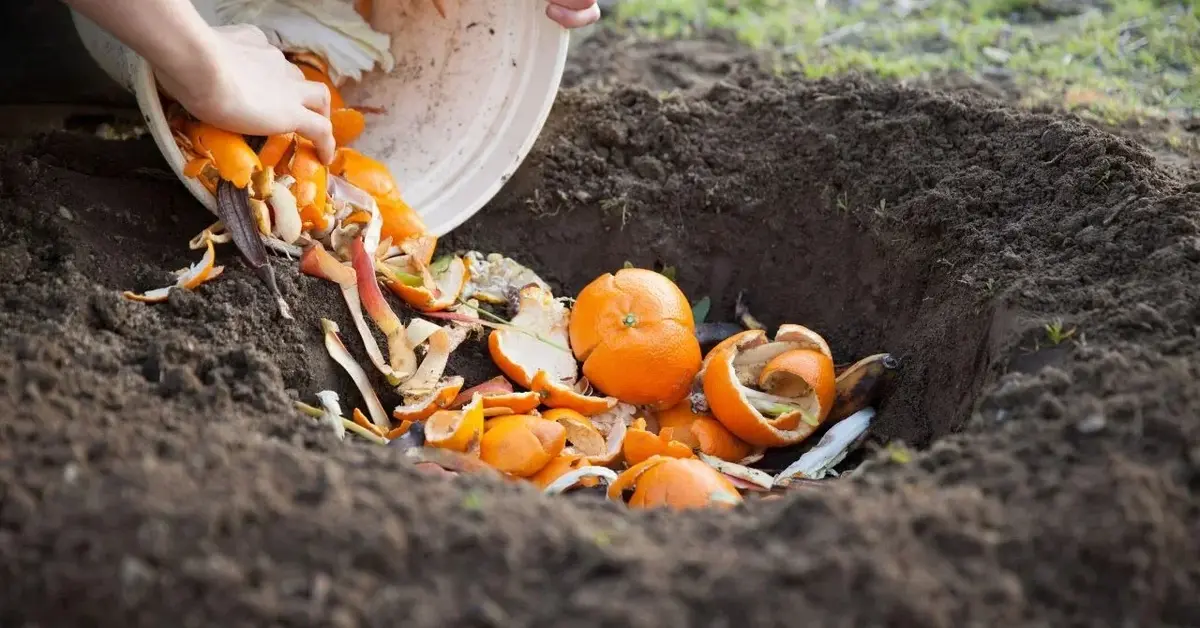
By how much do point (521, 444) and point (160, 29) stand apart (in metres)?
1.22

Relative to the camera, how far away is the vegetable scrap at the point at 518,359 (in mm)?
2627

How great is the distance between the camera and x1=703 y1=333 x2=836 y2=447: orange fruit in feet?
9.18

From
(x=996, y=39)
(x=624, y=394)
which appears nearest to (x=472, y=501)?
(x=624, y=394)

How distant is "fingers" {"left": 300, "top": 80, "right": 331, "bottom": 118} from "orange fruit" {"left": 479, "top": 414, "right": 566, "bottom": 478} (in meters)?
1.00

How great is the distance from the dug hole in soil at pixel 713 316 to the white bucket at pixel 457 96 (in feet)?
0.55

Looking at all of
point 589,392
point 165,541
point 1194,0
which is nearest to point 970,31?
point 1194,0

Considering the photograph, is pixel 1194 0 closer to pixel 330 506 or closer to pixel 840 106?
pixel 840 106

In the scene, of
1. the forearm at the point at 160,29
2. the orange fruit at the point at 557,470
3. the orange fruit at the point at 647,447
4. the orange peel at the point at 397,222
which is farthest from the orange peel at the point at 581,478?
the forearm at the point at 160,29

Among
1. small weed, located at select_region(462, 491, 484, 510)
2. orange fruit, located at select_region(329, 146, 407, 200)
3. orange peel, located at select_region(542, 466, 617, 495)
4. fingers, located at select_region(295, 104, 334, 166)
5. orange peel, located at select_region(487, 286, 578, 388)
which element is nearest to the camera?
small weed, located at select_region(462, 491, 484, 510)

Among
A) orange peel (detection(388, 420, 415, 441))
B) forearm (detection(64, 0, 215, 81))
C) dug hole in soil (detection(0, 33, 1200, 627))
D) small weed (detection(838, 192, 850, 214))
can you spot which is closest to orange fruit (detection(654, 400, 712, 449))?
dug hole in soil (detection(0, 33, 1200, 627))

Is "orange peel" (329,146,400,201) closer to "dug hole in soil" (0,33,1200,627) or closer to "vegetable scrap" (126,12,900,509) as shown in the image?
"vegetable scrap" (126,12,900,509)

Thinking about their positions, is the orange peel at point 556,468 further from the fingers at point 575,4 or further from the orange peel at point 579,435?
the fingers at point 575,4

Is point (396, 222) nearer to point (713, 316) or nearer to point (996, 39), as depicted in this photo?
point (713, 316)

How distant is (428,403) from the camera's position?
9.00 ft
